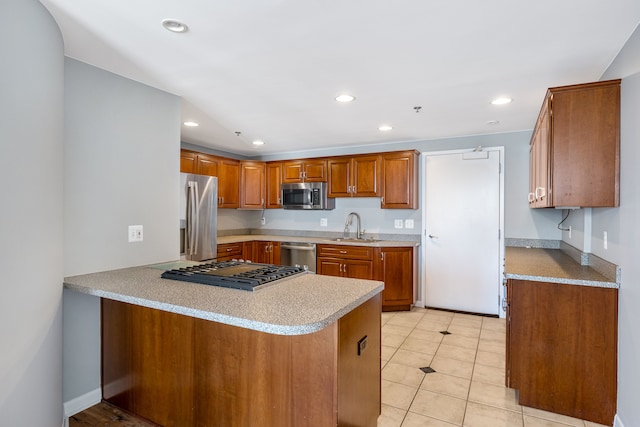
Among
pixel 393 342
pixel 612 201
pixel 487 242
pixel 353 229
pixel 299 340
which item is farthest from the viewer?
pixel 353 229

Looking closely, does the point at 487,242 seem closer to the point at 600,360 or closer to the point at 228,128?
the point at 600,360

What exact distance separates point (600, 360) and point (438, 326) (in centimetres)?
184

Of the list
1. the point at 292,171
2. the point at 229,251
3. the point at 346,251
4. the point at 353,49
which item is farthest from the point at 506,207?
the point at 229,251

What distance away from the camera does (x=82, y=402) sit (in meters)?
2.16

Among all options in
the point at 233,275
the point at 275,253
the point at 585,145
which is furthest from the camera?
the point at 275,253

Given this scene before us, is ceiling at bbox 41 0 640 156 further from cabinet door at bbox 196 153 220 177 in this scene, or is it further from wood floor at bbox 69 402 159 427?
wood floor at bbox 69 402 159 427

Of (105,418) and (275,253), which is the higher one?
(275,253)

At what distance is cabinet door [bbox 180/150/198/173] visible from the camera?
4.14 m

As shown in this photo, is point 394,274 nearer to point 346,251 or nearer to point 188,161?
point 346,251

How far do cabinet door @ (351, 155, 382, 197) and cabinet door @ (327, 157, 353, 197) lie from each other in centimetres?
8

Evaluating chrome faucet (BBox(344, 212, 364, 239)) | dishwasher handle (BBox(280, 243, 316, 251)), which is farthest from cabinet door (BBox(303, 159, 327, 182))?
dishwasher handle (BBox(280, 243, 316, 251))

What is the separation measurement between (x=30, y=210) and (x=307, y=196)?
355 cm

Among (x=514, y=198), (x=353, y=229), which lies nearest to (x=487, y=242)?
(x=514, y=198)

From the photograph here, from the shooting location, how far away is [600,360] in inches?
80.0
